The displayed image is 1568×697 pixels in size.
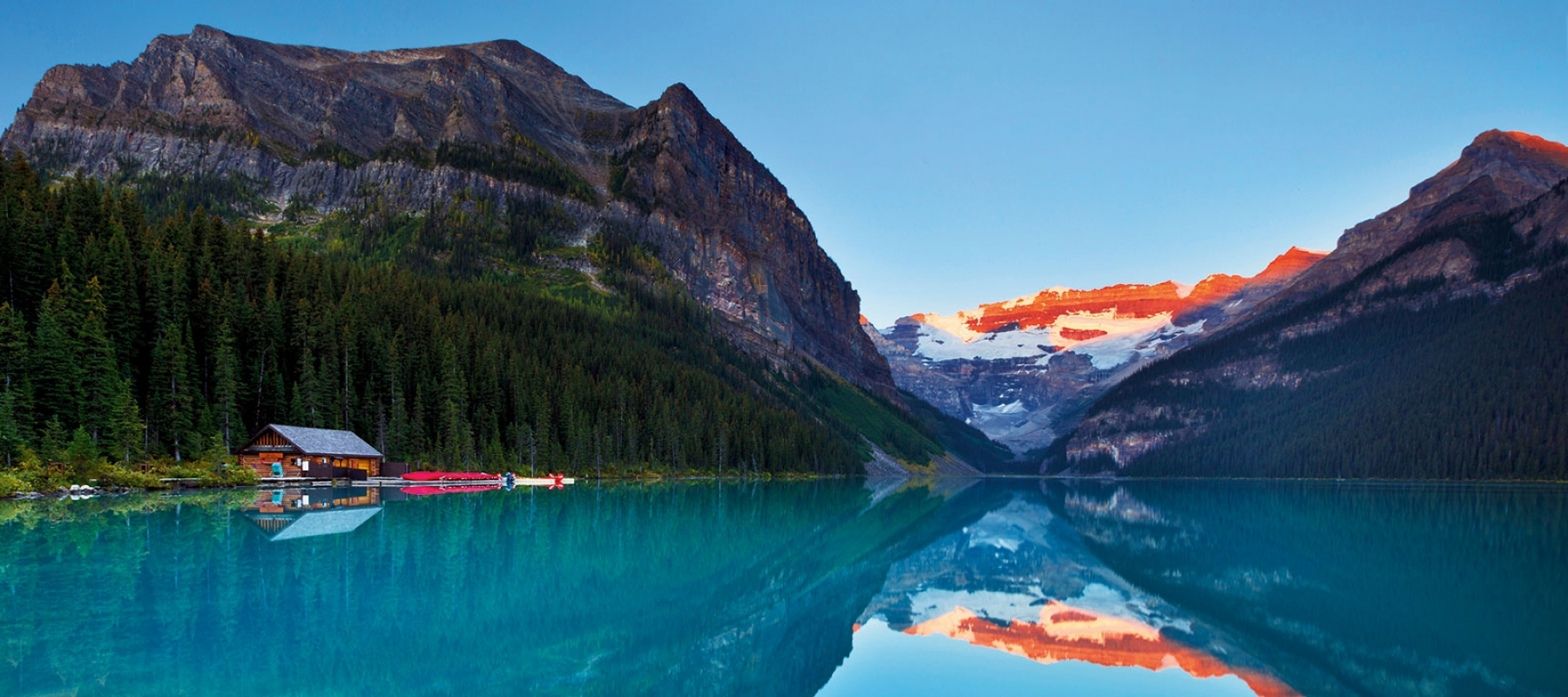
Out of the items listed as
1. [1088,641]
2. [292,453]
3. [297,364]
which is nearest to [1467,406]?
[1088,641]

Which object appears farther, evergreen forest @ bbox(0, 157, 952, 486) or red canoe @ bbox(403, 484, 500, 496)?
red canoe @ bbox(403, 484, 500, 496)

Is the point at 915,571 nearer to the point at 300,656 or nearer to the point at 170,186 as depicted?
the point at 300,656

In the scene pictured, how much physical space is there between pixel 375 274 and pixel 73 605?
89.7 meters

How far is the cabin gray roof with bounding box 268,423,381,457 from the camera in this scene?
6538cm

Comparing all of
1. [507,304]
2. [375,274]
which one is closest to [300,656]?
[375,274]

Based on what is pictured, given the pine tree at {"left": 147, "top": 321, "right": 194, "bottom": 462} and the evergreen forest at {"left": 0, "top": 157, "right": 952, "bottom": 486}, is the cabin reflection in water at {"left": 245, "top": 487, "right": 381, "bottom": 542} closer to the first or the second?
the pine tree at {"left": 147, "top": 321, "right": 194, "bottom": 462}

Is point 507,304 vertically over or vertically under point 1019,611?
over

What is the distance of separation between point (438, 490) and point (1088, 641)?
57917mm

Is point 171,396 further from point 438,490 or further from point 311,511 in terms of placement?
point 311,511

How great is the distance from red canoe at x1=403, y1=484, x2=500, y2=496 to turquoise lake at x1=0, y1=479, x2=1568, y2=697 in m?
15.9

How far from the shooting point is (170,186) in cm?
18788

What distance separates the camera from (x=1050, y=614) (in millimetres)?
27797

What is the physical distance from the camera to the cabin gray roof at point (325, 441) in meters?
65.4

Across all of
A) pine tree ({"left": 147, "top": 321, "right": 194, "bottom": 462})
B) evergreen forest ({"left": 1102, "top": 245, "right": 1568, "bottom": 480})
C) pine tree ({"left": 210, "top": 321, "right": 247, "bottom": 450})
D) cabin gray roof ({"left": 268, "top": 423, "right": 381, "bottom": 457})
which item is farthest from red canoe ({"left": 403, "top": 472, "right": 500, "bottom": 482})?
evergreen forest ({"left": 1102, "top": 245, "right": 1568, "bottom": 480})
